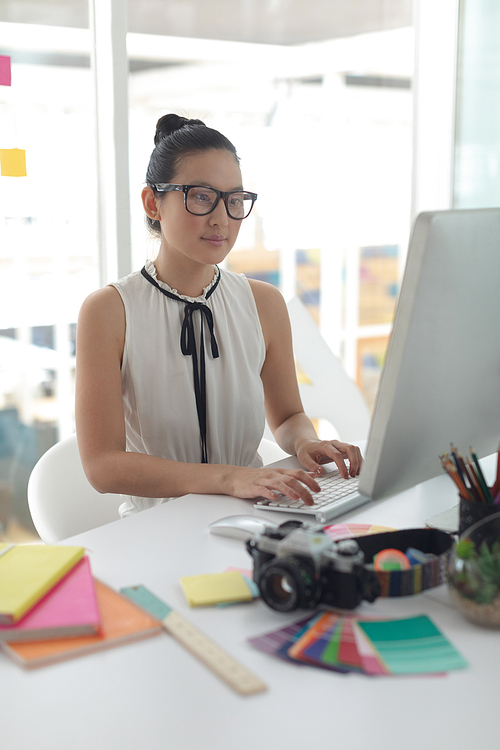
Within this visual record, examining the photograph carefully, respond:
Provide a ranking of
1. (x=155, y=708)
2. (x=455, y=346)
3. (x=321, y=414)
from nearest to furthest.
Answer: (x=155, y=708) < (x=455, y=346) < (x=321, y=414)

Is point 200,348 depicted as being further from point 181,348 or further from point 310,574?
point 310,574

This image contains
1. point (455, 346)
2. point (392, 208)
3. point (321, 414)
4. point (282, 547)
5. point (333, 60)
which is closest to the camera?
point (282, 547)

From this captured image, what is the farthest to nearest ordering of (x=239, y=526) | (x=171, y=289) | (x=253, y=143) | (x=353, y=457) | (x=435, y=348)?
(x=253, y=143) → (x=171, y=289) → (x=353, y=457) → (x=239, y=526) → (x=435, y=348)

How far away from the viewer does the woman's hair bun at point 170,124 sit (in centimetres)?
154

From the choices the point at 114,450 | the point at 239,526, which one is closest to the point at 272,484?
the point at 239,526

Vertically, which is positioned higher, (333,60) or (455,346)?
(333,60)

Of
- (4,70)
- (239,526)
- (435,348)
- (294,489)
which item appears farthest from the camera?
(4,70)

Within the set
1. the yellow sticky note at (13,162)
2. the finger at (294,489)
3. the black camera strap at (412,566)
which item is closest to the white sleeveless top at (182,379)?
the finger at (294,489)

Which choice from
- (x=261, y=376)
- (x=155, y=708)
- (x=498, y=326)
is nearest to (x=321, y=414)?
(x=261, y=376)

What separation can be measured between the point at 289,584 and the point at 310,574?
1.0 inches

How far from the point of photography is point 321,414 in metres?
2.28

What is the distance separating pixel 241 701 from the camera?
602 mm

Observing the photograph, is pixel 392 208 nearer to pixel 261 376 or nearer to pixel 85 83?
pixel 85 83

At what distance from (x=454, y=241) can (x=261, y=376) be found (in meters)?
0.95
